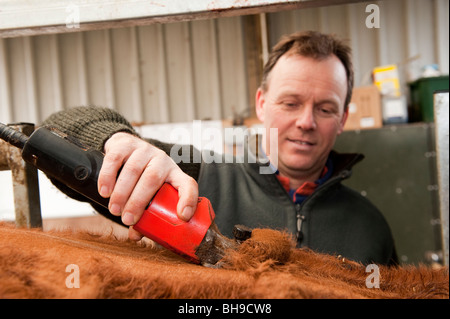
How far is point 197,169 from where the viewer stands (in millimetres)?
761

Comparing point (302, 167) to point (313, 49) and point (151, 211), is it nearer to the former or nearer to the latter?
point (313, 49)

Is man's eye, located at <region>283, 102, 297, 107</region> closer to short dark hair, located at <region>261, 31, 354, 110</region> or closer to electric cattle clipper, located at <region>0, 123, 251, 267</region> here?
short dark hair, located at <region>261, 31, 354, 110</region>

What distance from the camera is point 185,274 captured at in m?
0.35

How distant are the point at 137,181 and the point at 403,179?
2.25m

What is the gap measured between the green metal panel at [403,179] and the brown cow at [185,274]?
1.99m

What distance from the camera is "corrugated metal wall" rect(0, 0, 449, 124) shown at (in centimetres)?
307

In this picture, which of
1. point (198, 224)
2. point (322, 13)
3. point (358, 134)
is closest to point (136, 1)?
point (198, 224)

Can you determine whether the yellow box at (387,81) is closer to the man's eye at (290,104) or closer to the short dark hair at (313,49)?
the short dark hair at (313,49)

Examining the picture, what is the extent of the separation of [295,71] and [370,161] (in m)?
1.60

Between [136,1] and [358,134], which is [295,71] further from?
[358,134]

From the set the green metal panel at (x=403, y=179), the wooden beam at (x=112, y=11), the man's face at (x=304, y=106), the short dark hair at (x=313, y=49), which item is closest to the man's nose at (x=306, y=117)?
the man's face at (x=304, y=106)

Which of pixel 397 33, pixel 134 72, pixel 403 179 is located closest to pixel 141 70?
pixel 134 72

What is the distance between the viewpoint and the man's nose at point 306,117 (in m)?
0.95

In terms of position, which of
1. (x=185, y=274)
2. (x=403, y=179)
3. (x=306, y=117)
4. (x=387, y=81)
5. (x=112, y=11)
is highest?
(x=387, y=81)
